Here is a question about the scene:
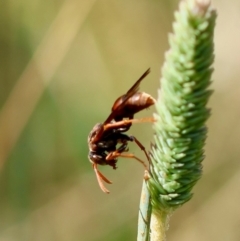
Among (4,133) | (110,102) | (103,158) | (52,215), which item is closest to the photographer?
(103,158)

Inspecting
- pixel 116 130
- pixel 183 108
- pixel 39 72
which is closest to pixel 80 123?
pixel 39 72

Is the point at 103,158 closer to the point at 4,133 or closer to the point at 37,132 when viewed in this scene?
the point at 4,133

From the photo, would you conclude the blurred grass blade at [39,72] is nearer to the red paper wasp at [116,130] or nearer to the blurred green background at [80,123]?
the blurred green background at [80,123]

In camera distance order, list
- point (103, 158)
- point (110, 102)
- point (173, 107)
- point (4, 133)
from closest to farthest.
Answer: point (173, 107)
point (103, 158)
point (4, 133)
point (110, 102)

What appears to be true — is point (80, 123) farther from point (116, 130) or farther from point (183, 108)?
point (183, 108)

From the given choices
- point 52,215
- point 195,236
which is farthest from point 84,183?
point 195,236

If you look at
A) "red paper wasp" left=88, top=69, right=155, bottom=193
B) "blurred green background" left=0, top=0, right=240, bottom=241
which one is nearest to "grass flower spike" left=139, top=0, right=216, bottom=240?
"red paper wasp" left=88, top=69, right=155, bottom=193
